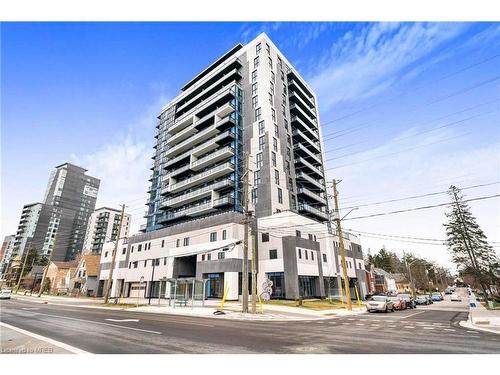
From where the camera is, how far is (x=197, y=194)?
5475 cm

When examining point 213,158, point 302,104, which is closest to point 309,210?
point 213,158

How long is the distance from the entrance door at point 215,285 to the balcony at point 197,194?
54.9ft

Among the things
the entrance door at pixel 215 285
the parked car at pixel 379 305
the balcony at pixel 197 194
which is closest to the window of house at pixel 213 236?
the entrance door at pixel 215 285

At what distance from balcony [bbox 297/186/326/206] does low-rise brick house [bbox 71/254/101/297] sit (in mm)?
48484

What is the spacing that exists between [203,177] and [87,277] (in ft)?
117

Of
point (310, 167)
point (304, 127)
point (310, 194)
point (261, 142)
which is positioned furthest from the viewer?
point (304, 127)

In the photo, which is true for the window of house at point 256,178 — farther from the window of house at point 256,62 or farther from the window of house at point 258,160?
the window of house at point 256,62

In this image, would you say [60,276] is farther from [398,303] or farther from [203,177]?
[398,303]

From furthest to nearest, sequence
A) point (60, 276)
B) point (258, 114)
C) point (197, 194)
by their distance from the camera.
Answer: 1. point (60, 276)
2. point (258, 114)
3. point (197, 194)

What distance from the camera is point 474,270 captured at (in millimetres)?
39719

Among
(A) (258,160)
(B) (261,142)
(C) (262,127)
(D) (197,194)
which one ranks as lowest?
(D) (197,194)

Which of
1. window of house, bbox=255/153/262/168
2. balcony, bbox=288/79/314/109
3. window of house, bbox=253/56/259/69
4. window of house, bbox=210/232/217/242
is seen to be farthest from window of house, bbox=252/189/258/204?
balcony, bbox=288/79/314/109

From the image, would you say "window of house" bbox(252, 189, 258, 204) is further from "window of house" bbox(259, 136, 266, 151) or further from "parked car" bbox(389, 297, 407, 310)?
"parked car" bbox(389, 297, 407, 310)
